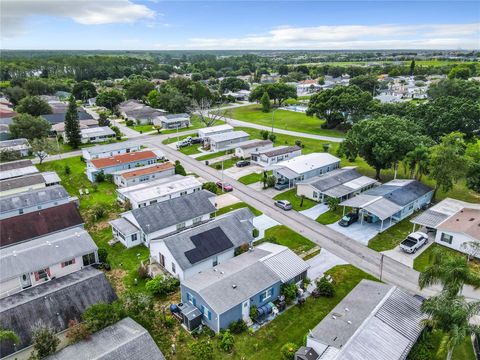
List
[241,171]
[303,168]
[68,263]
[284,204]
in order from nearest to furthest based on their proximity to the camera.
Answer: [68,263]
[284,204]
[303,168]
[241,171]

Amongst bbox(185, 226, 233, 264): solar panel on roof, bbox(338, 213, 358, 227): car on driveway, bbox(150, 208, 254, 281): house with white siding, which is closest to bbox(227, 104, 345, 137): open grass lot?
bbox(338, 213, 358, 227): car on driveway

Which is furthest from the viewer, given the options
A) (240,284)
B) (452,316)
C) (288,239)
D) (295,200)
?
(295,200)

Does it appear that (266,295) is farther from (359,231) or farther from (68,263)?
(68,263)

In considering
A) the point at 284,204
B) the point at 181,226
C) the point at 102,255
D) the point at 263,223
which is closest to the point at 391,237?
the point at 284,204

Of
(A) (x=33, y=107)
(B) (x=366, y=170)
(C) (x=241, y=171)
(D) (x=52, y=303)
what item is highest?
(A) (x=33, y=107)

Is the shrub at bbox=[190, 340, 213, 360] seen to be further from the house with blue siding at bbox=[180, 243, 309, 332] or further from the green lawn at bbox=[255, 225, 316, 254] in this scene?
the green lawn at bbox=[255, 225, 316, 254]

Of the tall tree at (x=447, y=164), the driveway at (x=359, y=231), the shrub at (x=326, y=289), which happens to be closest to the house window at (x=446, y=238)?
the driveway at (x=359, y=231)

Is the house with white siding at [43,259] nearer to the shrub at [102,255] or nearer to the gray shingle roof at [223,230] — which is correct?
the shrub at [102,255]
